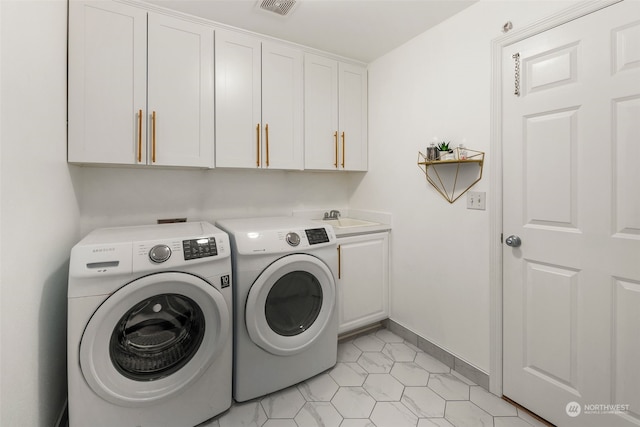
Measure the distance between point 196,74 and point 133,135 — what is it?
0.57 metres

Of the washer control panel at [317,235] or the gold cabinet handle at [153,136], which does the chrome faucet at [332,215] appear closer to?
the washer control panel at [317,235]

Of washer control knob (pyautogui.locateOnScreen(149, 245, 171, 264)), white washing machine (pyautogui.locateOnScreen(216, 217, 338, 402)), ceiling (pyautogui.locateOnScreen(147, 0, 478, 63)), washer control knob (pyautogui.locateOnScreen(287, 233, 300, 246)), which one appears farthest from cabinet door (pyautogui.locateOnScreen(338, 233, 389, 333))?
ceiling (pyautogui.locateOnScreen(147, 0, 478, 63))

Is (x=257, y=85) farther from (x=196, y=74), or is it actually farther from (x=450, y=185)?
(x=450, y=185)

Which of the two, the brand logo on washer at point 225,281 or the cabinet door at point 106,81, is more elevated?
the cabinet door at point 106,81

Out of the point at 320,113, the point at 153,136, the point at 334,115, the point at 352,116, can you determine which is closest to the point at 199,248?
the point at 153,136

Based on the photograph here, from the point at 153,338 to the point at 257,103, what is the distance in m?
1.63

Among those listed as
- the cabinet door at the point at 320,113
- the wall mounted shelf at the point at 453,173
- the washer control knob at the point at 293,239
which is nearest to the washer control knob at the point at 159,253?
the washer control knob at the point at 293,239

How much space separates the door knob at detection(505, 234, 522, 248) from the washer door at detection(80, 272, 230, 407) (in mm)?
1576

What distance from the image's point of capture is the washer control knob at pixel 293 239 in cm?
166

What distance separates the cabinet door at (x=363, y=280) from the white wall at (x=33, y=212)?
5.21 ft

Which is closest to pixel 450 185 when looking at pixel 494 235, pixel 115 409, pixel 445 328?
pixel 494 235

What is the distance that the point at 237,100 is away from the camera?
6.63ft

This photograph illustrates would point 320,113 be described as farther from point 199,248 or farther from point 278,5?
point 199,248

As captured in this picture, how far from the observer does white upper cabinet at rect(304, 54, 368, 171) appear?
7.63 feet
